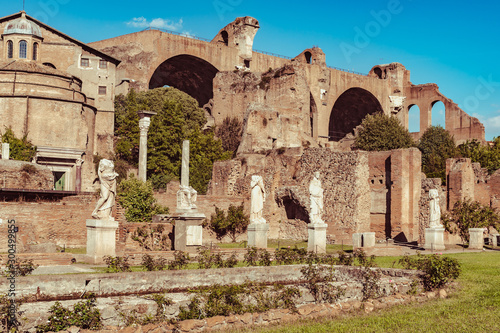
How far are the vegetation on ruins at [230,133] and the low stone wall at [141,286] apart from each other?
3416 centimetres

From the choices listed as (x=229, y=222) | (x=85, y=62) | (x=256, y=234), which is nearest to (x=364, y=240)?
(x=256, y=234)

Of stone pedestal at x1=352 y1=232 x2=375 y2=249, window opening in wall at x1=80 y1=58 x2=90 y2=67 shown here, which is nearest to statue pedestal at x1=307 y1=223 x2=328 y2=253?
stone pedestal at x1=352 y1=232 x2=375 y2=249

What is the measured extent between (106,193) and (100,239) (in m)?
1.09

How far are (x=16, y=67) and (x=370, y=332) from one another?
111 feet

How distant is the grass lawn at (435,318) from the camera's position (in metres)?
9.61

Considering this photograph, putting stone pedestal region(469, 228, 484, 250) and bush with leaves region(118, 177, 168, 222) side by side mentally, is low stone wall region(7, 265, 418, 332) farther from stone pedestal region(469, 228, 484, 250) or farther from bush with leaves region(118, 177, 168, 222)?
bush with leaves region(118, 177, 168, 222)

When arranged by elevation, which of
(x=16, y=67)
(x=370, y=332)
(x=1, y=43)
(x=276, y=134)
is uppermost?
(x=1, y=43)

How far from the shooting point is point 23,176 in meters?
26.4

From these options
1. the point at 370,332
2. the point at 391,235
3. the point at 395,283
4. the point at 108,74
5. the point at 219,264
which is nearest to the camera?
the point at 370,332

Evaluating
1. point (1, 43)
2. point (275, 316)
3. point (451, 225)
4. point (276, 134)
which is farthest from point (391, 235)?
point (1, 43)

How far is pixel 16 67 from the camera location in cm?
3797

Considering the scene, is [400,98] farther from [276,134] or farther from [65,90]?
[65,90]

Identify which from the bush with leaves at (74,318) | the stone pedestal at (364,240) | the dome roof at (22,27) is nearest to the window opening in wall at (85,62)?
the dome roof at (22,27)

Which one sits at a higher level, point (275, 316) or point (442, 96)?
point (442, 96)
